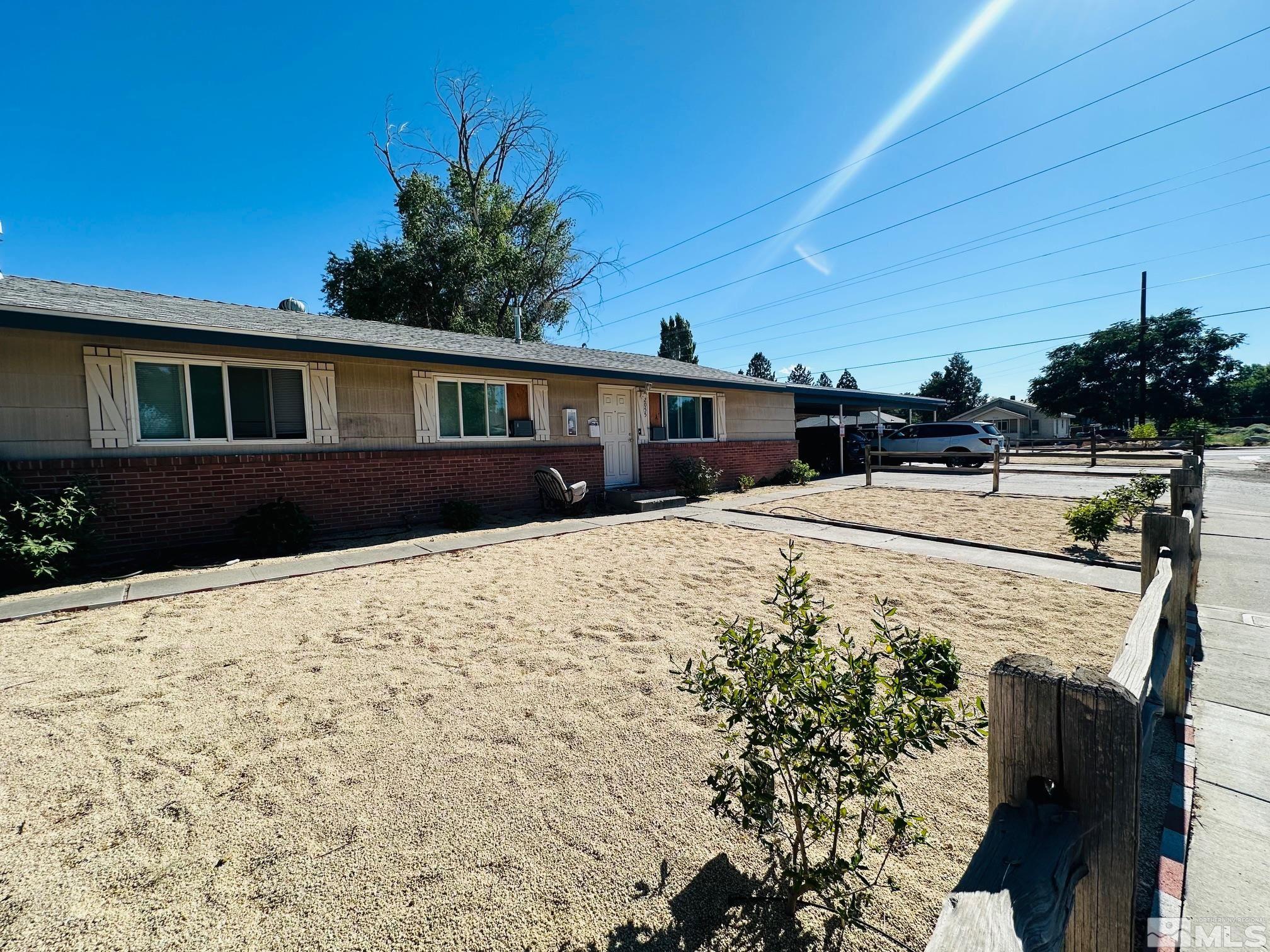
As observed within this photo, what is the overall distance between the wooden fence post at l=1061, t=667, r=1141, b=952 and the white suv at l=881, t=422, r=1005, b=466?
64.9ft

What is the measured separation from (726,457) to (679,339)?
127 ft

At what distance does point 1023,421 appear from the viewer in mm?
56594

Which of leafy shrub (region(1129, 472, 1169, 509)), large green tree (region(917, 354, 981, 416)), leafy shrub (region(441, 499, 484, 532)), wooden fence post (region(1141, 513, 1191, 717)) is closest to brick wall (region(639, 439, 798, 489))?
leafy shrub (region(441, 499, 484, 532))

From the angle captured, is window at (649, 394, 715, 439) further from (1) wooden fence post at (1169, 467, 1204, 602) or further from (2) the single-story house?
(1) wooden fence post at (1169, 467, 1204, 602)

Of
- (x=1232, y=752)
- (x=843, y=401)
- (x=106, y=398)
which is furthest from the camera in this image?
(x=843, y=401)

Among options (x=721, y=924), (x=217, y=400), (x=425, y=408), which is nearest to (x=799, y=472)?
(x=425, y=408)

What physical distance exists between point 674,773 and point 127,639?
14.7ft

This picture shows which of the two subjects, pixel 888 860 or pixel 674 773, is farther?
pixel 674 773

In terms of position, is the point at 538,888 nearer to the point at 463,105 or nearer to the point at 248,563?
the point at 248,563

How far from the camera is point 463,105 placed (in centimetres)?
2355

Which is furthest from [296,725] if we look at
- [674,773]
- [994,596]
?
[994,596]

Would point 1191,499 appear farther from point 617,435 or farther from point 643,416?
point 643,416

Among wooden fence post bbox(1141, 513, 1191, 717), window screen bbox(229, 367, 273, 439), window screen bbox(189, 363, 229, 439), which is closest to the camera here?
wooden fence post bbox(1141, 513, 1191, 717)
